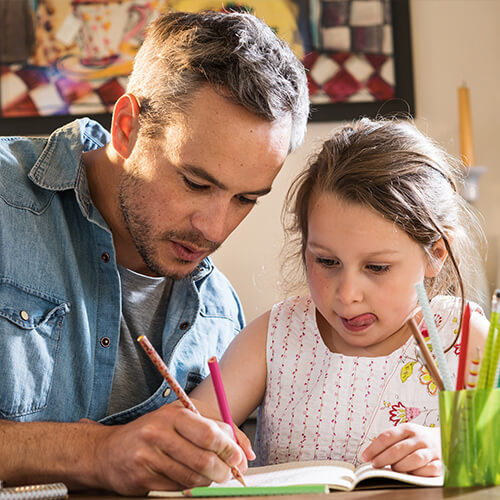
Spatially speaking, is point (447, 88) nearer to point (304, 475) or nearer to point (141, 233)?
point (141, 233)

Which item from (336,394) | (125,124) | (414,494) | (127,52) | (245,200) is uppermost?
(127,52)

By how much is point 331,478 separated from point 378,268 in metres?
0.40

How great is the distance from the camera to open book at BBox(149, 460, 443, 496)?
92 centimetres

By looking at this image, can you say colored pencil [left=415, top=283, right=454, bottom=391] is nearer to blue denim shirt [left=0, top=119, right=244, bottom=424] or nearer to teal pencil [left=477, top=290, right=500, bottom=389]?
teal pencil [left=477, top=290, right=500, bottom=389]

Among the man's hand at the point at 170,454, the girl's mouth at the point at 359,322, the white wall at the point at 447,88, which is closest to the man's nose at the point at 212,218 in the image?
the girl's mouth at the point at 359,322

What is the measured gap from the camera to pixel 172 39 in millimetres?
1468

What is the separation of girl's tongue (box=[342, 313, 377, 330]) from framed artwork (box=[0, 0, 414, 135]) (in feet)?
5.95

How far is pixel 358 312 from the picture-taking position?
4.14 feet

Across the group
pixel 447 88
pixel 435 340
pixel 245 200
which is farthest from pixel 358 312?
pixel 447 88

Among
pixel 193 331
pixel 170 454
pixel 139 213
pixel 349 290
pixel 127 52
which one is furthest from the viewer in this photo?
pixel 127 52

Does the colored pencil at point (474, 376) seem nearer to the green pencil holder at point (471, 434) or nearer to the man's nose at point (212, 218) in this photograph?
the green pencil holder at point (471, 434)

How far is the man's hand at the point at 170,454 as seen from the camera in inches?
36.9

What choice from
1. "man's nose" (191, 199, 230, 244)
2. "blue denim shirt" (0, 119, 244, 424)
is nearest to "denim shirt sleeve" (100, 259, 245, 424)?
"blue denim shirt" (0, 119, 244, 424)

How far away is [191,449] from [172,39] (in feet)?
2.63
